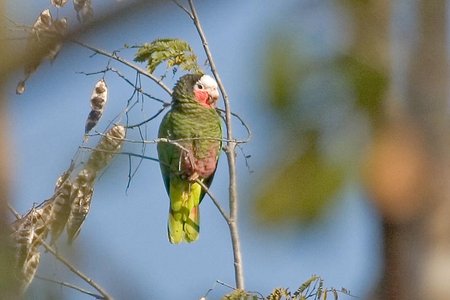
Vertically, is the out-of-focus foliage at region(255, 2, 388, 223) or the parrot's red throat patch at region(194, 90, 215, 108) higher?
the parrot's red throat patch at region(194, 90, 215, 108)

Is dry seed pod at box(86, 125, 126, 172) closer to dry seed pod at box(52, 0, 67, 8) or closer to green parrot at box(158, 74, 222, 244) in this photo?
dry seed pod at box(52, 0, 67, 8)

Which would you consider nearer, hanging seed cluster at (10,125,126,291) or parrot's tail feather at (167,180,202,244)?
hanging seed cluster at (10,125,126,291)

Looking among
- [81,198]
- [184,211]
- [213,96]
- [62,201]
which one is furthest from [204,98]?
[62,201]

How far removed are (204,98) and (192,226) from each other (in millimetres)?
843

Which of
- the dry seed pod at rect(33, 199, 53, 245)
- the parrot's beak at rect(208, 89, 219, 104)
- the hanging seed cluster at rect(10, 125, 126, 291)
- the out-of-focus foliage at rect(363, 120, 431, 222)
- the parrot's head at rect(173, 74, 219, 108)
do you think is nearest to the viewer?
the out-of-focus foliage at rect(363, 120, 431, 222)

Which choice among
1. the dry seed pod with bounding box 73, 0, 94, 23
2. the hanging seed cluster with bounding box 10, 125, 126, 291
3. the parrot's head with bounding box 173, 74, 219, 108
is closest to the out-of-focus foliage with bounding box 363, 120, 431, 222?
the dry seed pod with bounding box 73, 0, 94, 23

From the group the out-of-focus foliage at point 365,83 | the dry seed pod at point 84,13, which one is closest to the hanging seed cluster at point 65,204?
the dry seed pod at point 84,13

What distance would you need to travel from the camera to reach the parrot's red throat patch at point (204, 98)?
5274mm

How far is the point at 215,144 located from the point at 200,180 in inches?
8.5

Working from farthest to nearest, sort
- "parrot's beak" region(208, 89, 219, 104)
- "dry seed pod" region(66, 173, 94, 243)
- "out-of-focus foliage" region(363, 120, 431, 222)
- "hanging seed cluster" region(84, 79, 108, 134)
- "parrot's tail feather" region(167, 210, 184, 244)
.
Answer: "parrot's beak" region(208, 89, 219, 104)
"parrot's tail feather" region(167, 210, 184, 244)
"hanging seed cluster" region(84, 79, 108, 134)
"dry seed pod" region(66, 173, 94, 243)
"out-of-focus foliage" region(363, 120, 431, 222)

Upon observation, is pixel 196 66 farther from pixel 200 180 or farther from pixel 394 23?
pixel 394 23

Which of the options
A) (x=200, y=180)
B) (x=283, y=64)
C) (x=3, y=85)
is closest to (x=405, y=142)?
(x=283, y=64)

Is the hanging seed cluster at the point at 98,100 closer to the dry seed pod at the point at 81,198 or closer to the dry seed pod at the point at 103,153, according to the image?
the dry seed pod at the point at 81,198

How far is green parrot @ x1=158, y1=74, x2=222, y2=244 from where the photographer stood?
16.1ft
